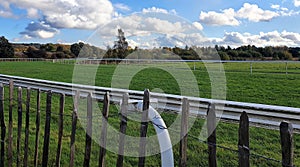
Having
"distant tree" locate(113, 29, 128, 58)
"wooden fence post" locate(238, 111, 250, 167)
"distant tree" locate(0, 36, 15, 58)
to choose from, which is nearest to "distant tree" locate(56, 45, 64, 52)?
"distant tree" locate(0, 36, 15, 58)

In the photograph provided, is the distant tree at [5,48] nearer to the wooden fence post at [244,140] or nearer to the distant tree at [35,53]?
the distant tree at [35,53]

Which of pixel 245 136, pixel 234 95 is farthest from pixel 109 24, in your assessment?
pixel 234 95

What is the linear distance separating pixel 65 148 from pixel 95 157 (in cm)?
74

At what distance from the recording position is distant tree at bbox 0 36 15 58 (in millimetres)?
84500

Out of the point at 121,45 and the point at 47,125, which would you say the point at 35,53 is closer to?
the point at 121,45

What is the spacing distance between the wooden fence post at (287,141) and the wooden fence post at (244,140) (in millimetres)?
260

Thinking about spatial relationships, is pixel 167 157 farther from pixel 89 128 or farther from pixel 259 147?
pixel 259 147

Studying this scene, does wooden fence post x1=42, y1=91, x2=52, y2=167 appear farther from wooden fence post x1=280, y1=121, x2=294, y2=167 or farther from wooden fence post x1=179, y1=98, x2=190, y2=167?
wooden fence post x1=280, y1=121, x2=294, y2=167

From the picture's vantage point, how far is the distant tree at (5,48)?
84.5m

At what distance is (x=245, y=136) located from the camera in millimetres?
2301

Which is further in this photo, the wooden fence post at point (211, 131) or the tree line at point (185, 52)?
the tree line at point (185, 52)

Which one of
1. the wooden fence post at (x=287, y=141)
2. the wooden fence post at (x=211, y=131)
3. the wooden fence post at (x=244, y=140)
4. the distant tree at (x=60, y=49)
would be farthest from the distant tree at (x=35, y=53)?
the wooden fence post at (x=287, y=141)

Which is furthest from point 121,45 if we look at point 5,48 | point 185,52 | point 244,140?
point 5,48

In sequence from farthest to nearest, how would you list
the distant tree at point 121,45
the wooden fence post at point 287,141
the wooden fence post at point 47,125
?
the distant tree at point 121,45 → the wooden fence post at point 47,125 → the wooden fence post at point 287,141
